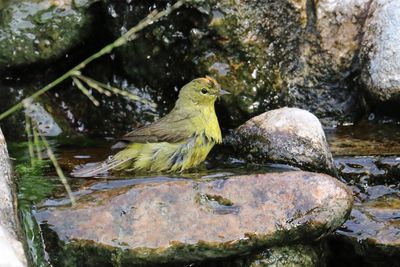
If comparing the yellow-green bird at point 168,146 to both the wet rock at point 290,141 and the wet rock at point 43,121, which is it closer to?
the wet rock at point 290,141

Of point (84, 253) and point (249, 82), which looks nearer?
point (84, 253)

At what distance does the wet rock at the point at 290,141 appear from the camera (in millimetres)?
6543

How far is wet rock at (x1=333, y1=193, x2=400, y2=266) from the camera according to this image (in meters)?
5.84

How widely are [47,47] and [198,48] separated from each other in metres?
1.54

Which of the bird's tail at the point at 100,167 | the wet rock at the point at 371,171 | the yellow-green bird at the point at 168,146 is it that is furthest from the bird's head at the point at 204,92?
the wet rock at the point at 371,171

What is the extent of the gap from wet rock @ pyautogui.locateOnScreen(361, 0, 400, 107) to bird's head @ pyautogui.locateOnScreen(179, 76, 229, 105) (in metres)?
1.52

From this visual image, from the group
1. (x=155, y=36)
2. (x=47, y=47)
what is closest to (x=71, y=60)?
(x=47, y=47)

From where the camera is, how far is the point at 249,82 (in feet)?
25.3

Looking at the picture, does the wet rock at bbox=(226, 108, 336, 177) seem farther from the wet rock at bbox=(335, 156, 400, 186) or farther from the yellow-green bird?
the yellow-green bird

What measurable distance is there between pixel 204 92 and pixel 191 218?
2.23 metres

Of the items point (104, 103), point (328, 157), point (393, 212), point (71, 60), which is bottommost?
point (393, 212)

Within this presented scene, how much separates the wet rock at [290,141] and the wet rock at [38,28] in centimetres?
225

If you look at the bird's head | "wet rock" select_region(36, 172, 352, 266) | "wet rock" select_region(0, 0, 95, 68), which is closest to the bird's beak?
the bird's head

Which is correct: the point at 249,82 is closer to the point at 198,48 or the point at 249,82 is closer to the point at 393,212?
the point at 198,48
